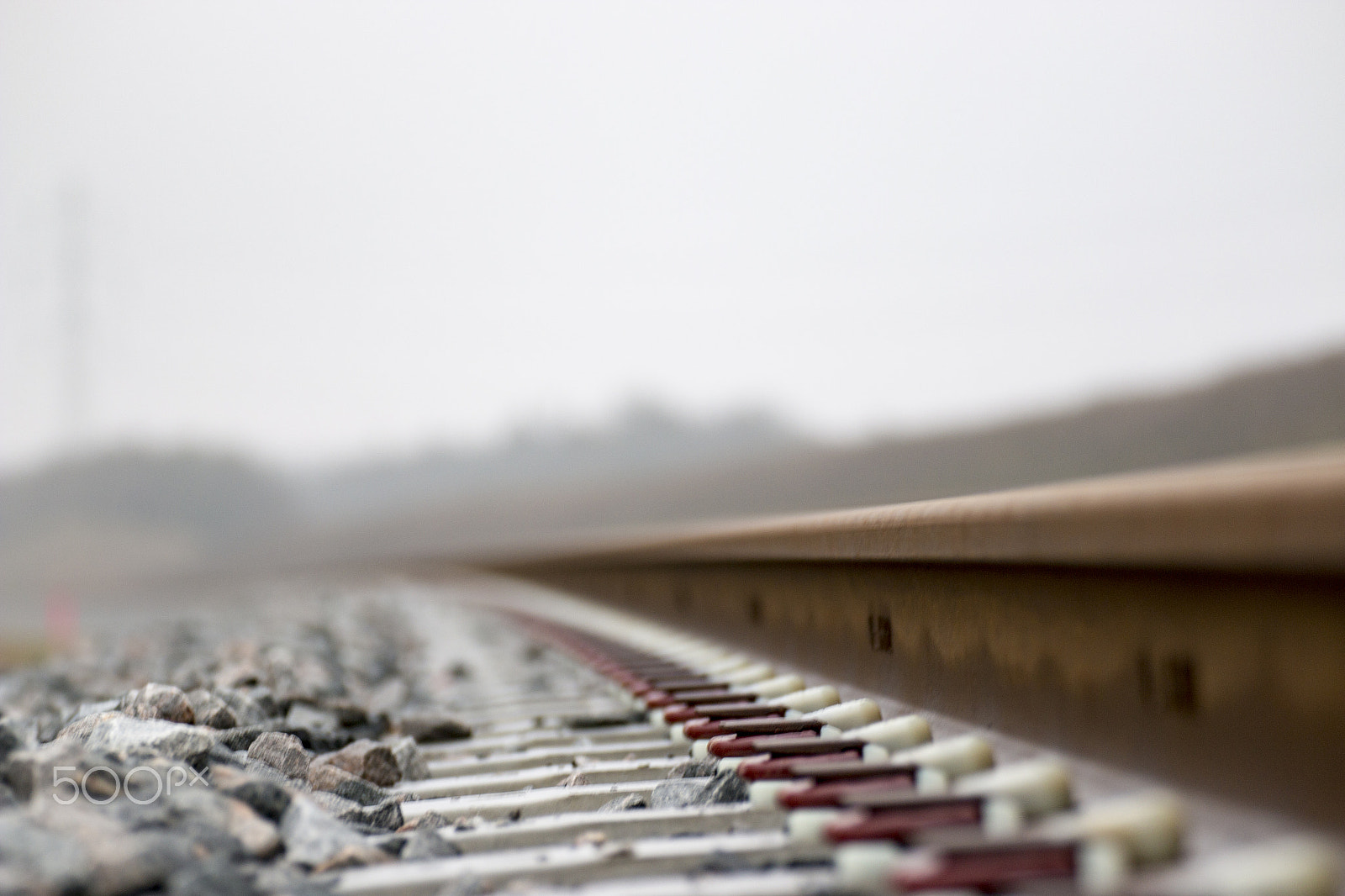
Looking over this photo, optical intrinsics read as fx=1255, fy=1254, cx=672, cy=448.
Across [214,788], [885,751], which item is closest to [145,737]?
[214,788]

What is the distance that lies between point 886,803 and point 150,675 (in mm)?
4482

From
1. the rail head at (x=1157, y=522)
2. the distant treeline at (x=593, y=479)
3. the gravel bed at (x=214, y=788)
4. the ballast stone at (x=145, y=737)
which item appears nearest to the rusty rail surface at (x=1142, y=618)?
the rail head at (x=1157, y=522)

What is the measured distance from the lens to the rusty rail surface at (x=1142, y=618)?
1.47 m

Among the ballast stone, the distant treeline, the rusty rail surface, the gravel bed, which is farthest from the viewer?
the distant treeline

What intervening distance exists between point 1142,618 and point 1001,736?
528 millimetres

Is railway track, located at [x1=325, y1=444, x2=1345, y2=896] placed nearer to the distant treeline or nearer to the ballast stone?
the ballast stone

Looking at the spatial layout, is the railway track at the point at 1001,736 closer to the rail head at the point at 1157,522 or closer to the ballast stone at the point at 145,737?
the rail head at the point at 1157,522

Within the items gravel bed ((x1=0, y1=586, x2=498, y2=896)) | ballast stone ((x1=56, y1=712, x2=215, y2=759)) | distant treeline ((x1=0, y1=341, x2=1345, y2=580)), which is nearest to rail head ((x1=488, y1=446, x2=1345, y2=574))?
gravel bed ((x1=0, y1=586, x2=498, y2=896))

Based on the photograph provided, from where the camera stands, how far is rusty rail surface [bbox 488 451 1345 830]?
1473mm

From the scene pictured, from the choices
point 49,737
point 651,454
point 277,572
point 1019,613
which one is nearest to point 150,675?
point 49,737

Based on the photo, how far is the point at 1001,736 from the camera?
231 centimetres

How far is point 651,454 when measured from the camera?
2136 inches

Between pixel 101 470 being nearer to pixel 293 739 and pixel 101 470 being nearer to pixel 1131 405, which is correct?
pixel 1131 405

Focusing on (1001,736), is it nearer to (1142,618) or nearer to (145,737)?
(1142,618)
